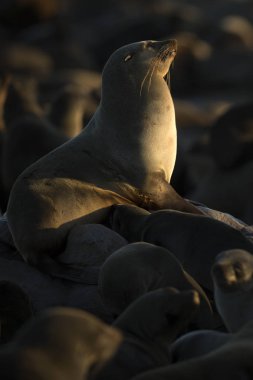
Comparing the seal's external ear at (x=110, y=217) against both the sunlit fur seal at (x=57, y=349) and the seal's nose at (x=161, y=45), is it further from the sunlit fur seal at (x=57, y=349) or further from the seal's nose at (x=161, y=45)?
the sunlit fur seal at (x=57, y=349)

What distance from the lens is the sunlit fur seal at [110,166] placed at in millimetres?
8812

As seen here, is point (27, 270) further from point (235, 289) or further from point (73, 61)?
point (73, 61)

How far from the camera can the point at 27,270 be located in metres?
8.74

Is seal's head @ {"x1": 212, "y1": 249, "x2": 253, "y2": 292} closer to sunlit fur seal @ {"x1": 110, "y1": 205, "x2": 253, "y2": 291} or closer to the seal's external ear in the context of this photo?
sunlit fur seal @ {"x1": 110, "y1": 205, "x2": 253, "y2": 291}

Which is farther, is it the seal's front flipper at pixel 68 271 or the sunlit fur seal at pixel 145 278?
the seal's front flipper at pixel 68 271

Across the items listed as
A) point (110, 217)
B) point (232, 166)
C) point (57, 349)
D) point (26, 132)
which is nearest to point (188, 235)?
point (110, 217)

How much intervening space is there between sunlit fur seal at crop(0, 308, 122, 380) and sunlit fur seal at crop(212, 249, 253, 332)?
116 centimetres

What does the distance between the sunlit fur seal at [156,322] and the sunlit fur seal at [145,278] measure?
2.50 feet

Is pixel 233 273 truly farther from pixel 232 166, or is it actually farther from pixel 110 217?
pixel 232 166

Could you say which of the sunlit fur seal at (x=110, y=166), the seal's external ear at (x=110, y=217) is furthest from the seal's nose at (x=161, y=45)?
the seal's external ear at (x=110, y=217)

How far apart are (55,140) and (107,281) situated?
6.79m

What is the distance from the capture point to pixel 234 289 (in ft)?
22.2

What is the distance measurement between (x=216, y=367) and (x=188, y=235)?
2.50 meters

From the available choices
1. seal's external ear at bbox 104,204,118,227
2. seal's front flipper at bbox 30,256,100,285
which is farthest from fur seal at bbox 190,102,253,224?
seal's front flipper at bbox 30,256,100,285
